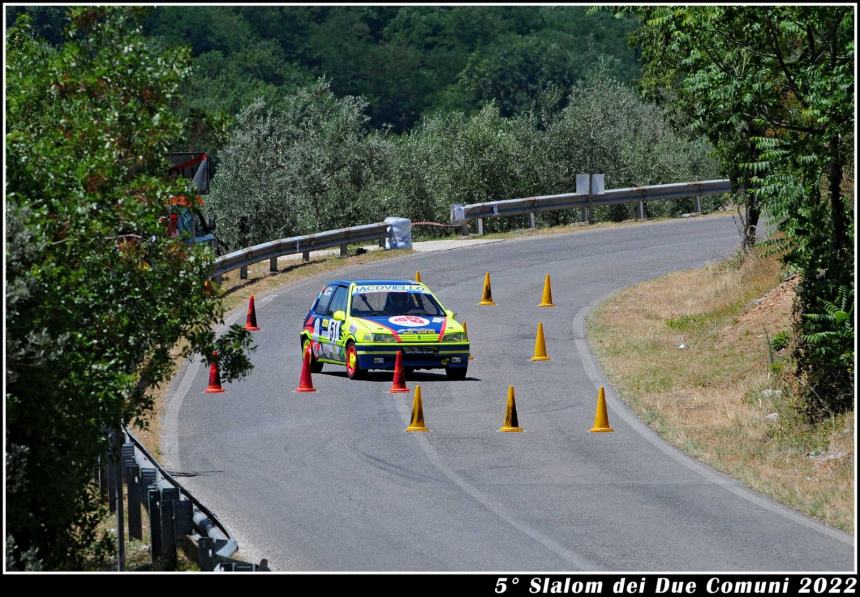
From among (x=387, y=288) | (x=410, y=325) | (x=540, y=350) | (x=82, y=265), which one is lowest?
(x=540, y=350)

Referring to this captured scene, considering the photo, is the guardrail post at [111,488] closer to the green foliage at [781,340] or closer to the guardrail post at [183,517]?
the guardrail post at [183,517]

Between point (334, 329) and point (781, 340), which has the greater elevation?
point (334, 329)

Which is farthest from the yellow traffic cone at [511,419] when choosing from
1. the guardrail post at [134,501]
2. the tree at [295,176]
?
the tree at [295,176]

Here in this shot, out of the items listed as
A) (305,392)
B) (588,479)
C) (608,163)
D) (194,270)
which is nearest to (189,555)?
(194,270)

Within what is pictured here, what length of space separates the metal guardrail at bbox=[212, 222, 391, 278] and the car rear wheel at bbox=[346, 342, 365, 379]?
8.18 metres

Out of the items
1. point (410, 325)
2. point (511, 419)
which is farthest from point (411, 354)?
point (511, 419)

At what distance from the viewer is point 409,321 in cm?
2228

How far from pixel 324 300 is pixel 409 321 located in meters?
2.15

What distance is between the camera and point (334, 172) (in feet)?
182

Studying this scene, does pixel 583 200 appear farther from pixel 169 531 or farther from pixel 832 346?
pixel 169 531

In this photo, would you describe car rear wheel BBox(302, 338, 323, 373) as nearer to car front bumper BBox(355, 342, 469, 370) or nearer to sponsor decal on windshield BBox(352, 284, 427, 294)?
sponsor decal on windshield BBox(352, 284, 427, 294)

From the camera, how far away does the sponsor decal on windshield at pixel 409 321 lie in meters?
22.1

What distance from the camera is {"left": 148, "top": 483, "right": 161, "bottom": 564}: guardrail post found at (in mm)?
13917

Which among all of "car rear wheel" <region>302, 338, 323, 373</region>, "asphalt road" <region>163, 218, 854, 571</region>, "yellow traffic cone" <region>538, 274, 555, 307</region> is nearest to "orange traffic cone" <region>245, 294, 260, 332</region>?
"asphalt road" <region>163, 218, 854, 571</region>
